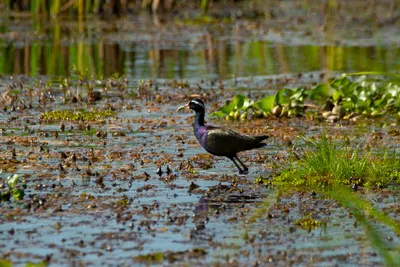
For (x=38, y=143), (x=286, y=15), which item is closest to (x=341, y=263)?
(x=38, y=143)

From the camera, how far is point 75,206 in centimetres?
871

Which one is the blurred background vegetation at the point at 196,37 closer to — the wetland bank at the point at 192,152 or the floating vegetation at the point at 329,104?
the wetland bank at the point at 192,152

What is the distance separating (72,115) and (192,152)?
9.00 feet

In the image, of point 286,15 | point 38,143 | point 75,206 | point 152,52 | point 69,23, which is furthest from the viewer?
point 286,15

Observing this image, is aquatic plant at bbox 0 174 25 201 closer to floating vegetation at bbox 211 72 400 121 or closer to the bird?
the bird

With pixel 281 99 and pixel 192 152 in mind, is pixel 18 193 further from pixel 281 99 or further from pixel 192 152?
pixel 281 99

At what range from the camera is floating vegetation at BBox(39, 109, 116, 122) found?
44.5 ft

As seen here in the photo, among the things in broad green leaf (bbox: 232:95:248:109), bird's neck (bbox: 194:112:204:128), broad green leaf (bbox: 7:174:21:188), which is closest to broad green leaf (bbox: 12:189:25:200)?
broad green leaf (bbox: 7:174:21:188)

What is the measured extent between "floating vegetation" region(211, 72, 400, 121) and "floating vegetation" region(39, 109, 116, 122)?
1.56 metres

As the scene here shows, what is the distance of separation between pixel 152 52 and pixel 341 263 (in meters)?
15.0

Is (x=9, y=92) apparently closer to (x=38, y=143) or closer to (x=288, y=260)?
(x=38, y=143)

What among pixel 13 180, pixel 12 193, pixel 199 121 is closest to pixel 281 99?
pixel 199 121

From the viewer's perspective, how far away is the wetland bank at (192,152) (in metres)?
7.54

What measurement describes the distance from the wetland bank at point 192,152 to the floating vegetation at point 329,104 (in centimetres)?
2
